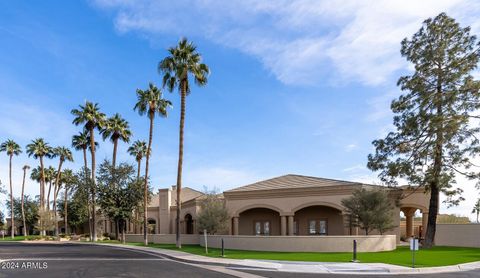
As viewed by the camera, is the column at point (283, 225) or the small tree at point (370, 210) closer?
the small tree at point (370, 210)

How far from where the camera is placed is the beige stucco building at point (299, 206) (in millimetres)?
36625

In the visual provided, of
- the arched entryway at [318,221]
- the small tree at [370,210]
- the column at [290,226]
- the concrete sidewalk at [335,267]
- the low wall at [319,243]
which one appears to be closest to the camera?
the concrete sidewalk at [335,267]

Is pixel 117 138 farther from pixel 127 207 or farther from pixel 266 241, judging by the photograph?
pixel 266 241

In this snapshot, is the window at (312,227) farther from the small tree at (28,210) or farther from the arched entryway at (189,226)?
the small tree at (28,210)

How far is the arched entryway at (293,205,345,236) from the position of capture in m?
39.1

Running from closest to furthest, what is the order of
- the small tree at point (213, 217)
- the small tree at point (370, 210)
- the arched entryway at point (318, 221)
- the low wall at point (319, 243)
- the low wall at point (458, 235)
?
1. the low wall at point (319, 243)
2. the small tree at point (370, 210)
3. the low wall at point (458, 235)
4. the small tree at point (213, 217)
5. the arched entryway at point (318, 221)

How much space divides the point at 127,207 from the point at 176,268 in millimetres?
32562

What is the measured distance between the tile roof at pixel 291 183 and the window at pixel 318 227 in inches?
148

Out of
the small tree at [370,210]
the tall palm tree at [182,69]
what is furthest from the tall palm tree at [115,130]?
the small tree at [370,210]

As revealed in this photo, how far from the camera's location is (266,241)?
103ft

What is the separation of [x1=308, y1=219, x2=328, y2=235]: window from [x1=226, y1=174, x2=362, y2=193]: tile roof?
3.75 metres

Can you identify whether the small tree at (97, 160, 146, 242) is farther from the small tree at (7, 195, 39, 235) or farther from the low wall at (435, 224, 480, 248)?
the small tree at (7, 195, 39, 235)

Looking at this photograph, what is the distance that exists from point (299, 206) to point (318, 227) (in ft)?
11.8

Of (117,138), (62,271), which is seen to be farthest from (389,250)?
(117,138)
